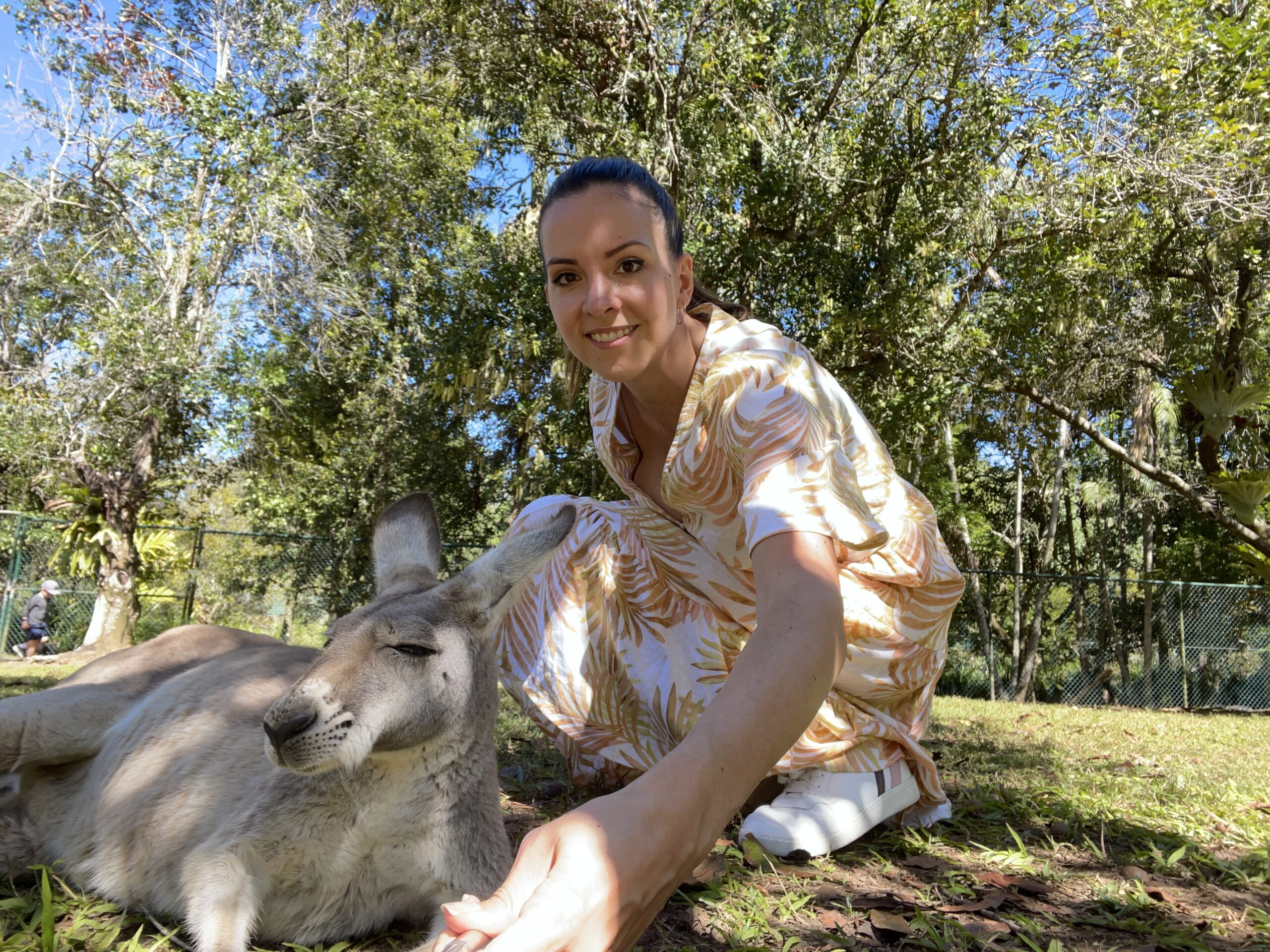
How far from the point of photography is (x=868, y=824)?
2.79 m

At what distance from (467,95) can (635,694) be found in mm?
11504

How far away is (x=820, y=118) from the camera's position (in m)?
10.4

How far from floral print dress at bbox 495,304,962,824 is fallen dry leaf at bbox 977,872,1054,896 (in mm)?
466

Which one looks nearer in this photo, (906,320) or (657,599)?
(657,599)

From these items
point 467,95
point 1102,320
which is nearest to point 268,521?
point 467,95

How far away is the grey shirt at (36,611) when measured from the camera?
12.6 meters

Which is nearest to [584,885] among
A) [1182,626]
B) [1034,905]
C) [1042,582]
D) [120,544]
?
[1034,905]

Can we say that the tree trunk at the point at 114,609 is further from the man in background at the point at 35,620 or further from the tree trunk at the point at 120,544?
the man in background at the point at 35,620

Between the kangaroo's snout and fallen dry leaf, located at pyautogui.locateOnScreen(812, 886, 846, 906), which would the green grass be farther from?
the kangaroo's snout

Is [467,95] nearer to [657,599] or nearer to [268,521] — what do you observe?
[268,521]

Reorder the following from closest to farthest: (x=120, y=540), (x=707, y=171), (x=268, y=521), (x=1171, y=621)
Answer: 1. (x=707, y=171)
2. (x=120, y=540)
3. (x=1171, y=621)
4. (x=268, y=521)

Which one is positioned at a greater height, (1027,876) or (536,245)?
(536,245)

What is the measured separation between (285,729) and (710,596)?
163cm

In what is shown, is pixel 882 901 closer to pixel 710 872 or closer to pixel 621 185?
pixel 710 872
